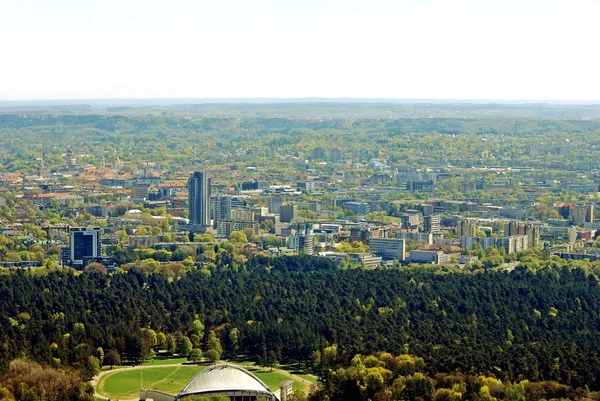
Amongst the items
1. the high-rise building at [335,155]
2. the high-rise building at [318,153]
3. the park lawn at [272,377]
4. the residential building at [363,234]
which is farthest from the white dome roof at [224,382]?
the high-rise building at [318,153]

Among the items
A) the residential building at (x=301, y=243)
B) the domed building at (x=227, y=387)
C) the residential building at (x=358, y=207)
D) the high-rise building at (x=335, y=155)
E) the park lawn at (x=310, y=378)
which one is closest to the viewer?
the domed building at (x=227, y=387)

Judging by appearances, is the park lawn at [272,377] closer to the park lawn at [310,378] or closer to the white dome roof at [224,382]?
the park lawn at [310,378]

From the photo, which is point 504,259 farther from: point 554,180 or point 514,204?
point 554,180

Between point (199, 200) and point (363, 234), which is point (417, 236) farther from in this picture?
point (199, 200)

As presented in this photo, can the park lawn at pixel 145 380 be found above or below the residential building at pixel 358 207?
above

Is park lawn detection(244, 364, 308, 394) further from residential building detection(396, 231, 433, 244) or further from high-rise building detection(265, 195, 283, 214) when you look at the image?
high-rise building detection(265, 195, 283, 214)

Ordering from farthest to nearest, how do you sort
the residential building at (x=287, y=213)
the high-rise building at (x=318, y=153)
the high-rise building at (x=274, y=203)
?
the high-rise building at (x=318, y=153), the high-rise building at (x=274, y=203), the residential building at (x=287, y=213)
